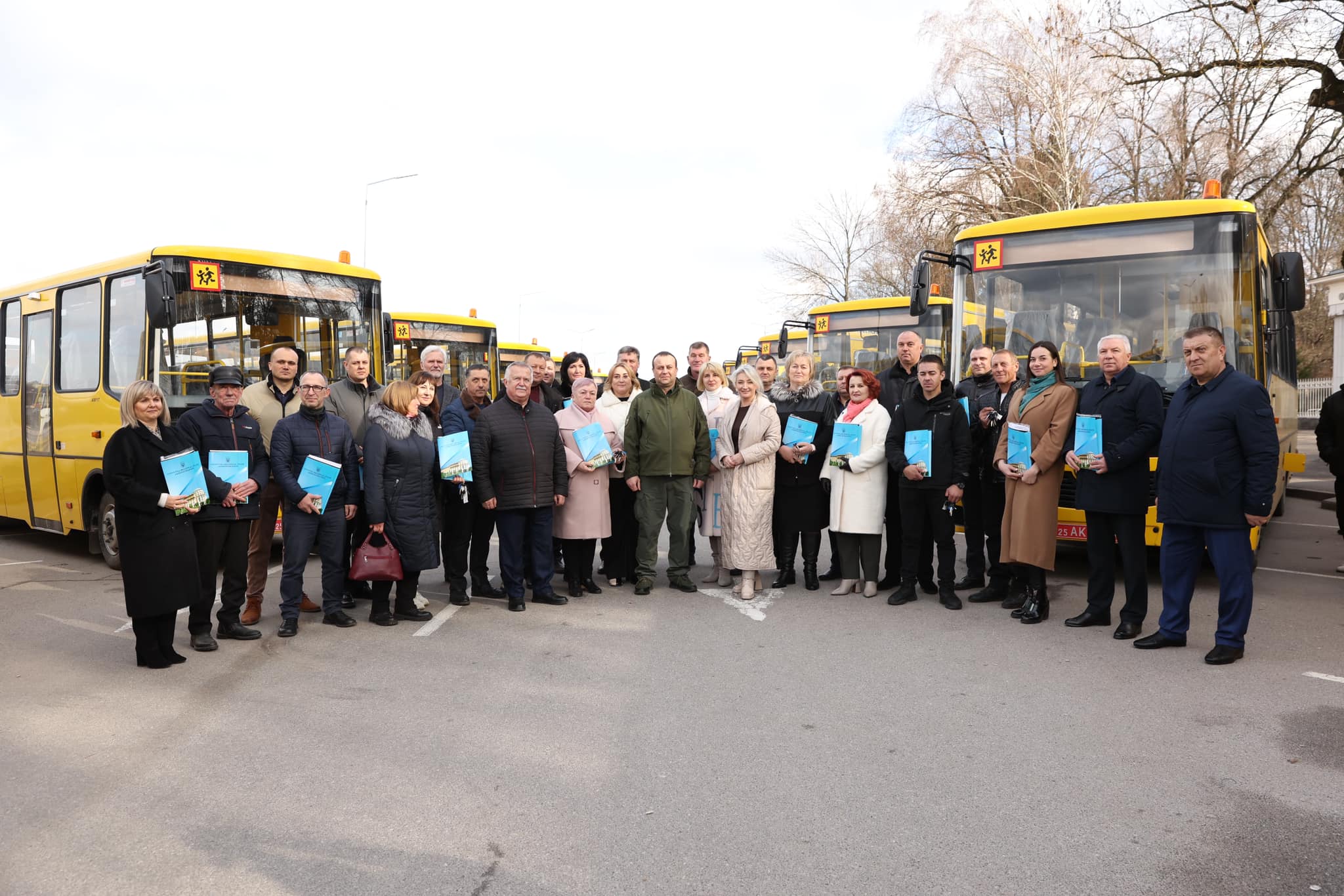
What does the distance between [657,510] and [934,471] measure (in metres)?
2.25

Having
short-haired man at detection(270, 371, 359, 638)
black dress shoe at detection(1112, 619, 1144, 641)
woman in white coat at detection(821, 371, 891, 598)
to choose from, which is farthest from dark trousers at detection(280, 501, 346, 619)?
black dress shoe at detection(1112, 619, 1144, 641)

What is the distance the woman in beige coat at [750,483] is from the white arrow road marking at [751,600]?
0.09 m

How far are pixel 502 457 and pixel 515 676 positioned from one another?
231 cm

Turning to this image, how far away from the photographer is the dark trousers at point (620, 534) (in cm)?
862

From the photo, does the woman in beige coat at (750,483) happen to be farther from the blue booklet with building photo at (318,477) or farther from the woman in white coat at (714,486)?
the blue booklet with building photo at (318,477)

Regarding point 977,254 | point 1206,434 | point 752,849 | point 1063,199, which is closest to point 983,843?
point 752,849

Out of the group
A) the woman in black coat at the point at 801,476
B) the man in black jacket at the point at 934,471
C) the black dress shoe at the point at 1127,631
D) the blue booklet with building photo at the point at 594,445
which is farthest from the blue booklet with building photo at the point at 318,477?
the black dress shoe at the point at 1127,631

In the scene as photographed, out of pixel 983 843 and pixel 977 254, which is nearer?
pixel 983 843

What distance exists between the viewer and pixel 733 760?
445 centimetres

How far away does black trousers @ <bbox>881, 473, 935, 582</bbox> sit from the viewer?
26.9ft

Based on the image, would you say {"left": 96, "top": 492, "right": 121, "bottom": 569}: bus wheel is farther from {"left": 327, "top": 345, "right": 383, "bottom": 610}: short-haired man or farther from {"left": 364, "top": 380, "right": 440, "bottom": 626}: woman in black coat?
{"left": 364, "top": 380, "right": 440, "bottom": 626}: woman in black coat

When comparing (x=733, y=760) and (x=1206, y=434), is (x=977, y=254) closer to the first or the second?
(x=1206, y=434)

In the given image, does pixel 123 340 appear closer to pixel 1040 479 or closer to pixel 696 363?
pixel 696 363

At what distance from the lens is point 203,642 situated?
255 inches
